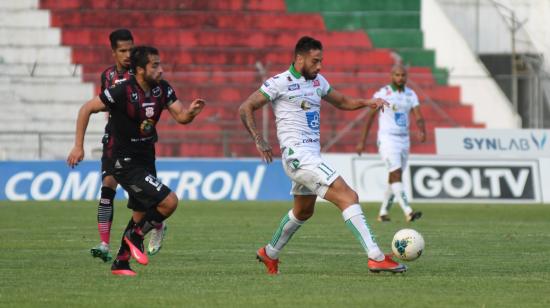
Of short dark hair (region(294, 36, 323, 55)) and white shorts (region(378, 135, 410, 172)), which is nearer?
short dark hair (region(294, 36, 323, 55))

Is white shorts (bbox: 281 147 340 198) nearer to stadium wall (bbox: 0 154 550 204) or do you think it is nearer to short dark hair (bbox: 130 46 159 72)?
short dark hair (bbox: 130 46 159 72)

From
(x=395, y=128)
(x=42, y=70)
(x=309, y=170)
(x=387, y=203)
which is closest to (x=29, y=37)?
(x=42, y=70)

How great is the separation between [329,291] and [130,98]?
9.40 ft

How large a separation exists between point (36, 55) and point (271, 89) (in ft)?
77.5

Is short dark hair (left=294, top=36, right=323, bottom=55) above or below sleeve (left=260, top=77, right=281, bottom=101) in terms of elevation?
above

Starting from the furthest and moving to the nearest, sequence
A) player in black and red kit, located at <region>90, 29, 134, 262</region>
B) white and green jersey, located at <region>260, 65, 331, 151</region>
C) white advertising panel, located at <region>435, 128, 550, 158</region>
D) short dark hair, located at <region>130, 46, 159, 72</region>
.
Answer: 1. white advertising panel, located at <region>435, 128, 550, 158</region>
2. player in black and red kit, located at <region>90, 29, 134, 262</region>
3. white and green jersey, located at <region>260, 65, 331, 151</region>
4. short dark hair, located at <region>130, 46, 159, 72</region>

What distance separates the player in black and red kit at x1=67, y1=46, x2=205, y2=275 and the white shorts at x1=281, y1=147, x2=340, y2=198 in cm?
109

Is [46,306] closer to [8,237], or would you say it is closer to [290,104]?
[290,104]

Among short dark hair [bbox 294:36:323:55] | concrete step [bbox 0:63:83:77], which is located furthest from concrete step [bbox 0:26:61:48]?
short dark hair [bbox 294:36:323:55]

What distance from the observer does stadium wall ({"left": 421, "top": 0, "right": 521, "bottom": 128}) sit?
32.0 m

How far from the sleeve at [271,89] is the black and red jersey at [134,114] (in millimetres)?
845

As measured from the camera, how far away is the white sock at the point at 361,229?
11.0m

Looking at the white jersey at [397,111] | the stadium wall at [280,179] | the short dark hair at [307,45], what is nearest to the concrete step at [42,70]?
the stadium wall at [280,179]

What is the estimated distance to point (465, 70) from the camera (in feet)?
112
